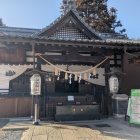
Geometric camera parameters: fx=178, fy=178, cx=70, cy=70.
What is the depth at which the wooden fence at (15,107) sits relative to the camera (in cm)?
998

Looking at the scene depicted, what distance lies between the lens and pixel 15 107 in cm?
1008

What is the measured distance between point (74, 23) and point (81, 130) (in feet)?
25.2

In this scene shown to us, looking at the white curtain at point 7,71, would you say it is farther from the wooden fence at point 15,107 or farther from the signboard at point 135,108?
the signboard at point 135,108

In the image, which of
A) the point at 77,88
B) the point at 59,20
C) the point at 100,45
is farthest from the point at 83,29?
the point at 77,88

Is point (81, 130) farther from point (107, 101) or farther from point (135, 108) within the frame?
point (107, 101)

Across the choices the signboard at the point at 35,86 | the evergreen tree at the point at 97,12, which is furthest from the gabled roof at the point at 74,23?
the evergreen tree at the point at 97,12

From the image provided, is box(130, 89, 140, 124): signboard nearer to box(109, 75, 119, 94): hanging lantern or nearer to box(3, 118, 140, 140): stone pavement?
box(3, 118, 140, 140): stone pavement

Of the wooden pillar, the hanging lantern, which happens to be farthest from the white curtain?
the hanging lantern

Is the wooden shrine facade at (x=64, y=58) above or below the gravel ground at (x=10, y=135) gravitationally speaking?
above

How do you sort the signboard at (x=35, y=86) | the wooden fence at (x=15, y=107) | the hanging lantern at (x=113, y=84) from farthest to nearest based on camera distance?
the wooden fence at (x=15, y=107) < the hanging lantern at (x=113, y=84) < the signboard at (x=35, y=86)

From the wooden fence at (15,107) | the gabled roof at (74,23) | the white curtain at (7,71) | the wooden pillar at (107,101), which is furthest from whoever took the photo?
the gabled roof at (74,23)

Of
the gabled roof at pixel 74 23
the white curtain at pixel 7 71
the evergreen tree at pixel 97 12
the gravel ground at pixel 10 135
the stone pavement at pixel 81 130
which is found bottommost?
the gravel ground at pixel 10 135

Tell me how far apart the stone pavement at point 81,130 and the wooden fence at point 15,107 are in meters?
1.41

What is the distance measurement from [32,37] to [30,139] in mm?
4928
